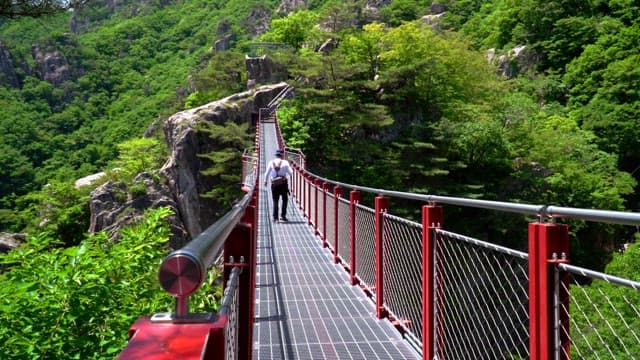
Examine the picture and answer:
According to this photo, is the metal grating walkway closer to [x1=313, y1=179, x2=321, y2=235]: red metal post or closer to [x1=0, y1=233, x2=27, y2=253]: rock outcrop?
[x1=313, y1=179, x2=321, y2=235]: red metal post

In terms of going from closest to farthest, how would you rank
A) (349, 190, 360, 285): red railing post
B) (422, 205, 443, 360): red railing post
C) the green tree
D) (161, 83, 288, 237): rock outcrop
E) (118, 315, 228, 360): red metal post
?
1. (118, 315, 228, 360): red metal post
2. (422, 205, 443, 360): red railing post
3. (349, 190, 360, 285): red railing post
4. (161, 83, 288, 237): rock outcrop
5. the green tree

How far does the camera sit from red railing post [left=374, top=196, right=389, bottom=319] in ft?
18.9

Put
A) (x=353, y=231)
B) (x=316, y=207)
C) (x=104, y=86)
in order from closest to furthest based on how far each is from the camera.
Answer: (x=353, y=231), (x=316, y=207), (x=104, y=86)

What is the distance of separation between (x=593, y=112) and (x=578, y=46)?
11.8m

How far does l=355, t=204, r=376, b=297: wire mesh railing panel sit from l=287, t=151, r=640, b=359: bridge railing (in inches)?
0.5

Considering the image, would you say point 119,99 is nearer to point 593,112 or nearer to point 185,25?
point 185,25

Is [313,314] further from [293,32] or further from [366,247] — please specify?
[293,32]

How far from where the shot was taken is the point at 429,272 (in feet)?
13.0

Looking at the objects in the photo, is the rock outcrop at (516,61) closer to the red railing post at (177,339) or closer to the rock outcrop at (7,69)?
the red railing post at (177,339)

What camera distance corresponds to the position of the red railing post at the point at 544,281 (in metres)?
2.17

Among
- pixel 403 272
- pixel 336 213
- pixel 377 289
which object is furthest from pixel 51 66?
pixel 403 272

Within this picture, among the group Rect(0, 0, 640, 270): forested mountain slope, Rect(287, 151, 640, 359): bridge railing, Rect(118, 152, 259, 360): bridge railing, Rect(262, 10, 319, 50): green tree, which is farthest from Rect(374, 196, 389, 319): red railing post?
Rect(262, 10, 319, 50): green tree

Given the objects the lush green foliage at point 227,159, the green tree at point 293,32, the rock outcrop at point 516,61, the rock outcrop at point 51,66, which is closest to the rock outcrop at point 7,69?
the rock outcrop at point 51,66

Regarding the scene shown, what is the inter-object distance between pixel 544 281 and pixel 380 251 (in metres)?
3.59
